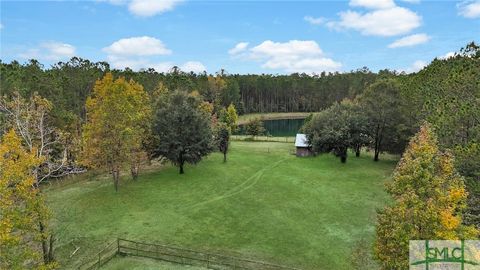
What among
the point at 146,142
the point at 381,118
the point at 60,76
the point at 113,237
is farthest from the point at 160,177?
the point at 381,118

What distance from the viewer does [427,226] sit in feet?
48.5

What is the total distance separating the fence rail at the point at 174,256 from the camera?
2255cm

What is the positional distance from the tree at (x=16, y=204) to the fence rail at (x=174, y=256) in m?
4.61

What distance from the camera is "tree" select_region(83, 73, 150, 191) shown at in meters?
34.5

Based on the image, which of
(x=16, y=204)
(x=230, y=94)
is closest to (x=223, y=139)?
(x=16, y=204)

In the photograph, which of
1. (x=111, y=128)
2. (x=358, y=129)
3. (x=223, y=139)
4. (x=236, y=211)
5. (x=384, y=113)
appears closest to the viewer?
(x=236, y=211)

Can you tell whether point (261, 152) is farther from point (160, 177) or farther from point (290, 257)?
point (290, 257)

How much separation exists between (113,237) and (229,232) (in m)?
8.26

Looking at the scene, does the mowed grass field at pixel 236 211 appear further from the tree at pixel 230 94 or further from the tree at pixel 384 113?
the tree at pixel 230 94

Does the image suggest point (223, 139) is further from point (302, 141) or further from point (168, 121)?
point (302, 141)

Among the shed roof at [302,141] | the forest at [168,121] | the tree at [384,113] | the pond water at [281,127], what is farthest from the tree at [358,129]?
the pond water at [281,127]

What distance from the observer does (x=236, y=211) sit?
31062 mm

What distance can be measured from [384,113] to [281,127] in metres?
59.9

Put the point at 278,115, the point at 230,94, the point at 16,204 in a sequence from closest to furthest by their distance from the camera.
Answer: the point at 16,204 < the point at 230,94 < the point at 278,115
